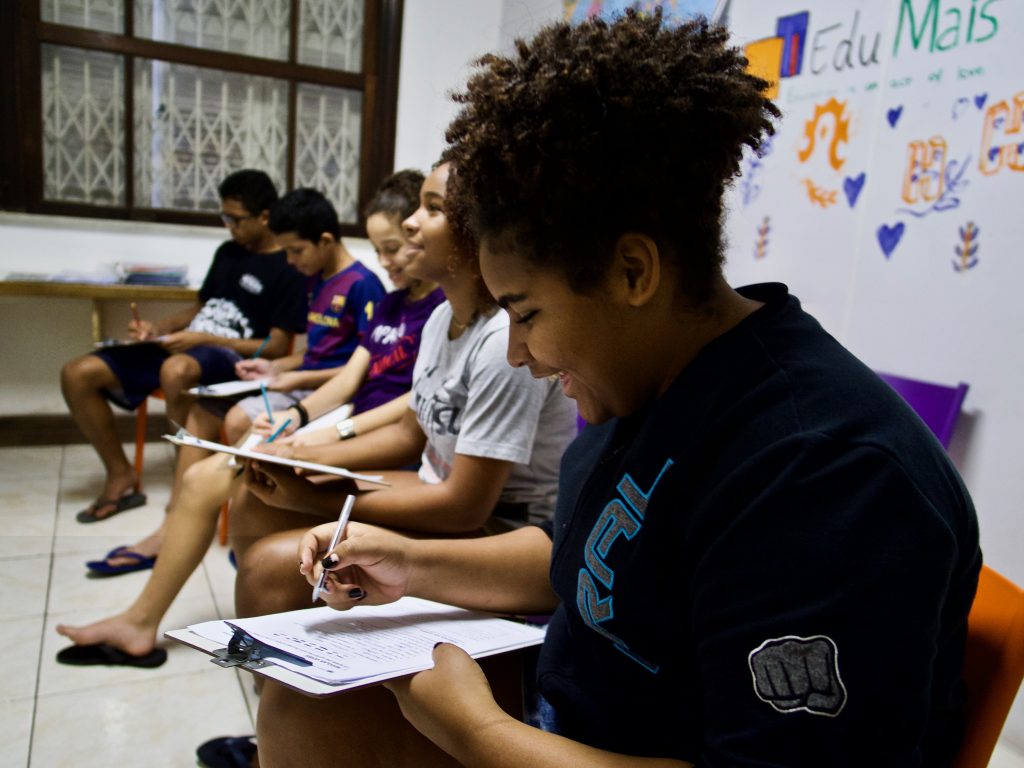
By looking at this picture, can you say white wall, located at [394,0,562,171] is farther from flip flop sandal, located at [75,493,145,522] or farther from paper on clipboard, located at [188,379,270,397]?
flip flop sandal, located at [75,493,145,522]

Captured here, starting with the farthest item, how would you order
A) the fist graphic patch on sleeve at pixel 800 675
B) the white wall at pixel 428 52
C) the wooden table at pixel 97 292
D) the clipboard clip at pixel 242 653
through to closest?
the white wall at pixel 428 52
the wooden table at pixel 97 292
the clipboard clip at pixel 242 653
the fist graphic patch on sleeve at pixel 800 675

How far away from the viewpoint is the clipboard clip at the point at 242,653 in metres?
0.73

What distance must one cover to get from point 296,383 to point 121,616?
0.96m

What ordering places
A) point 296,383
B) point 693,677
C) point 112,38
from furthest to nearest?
point 112,38 < point 296,383 < point 693,677

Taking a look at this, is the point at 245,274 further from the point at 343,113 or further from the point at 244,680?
the point at 244,680

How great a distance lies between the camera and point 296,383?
102 inches

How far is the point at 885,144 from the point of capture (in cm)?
188

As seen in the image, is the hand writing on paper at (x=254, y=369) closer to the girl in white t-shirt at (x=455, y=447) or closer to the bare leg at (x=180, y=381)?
the bare leg at (x=180, y=381)

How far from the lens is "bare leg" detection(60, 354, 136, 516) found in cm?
289

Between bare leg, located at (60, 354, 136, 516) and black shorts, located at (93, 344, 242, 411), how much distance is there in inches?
1.2

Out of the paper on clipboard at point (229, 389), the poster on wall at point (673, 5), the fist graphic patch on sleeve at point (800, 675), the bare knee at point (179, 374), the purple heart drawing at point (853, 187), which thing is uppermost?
the poster on wall at point (673, 5)

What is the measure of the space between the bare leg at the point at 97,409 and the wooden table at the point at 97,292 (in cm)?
30

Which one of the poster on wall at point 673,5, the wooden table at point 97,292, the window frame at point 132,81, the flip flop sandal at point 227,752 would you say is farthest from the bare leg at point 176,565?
the window frame at point 132,81

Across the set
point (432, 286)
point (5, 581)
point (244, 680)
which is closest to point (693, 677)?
point (244, 680)
